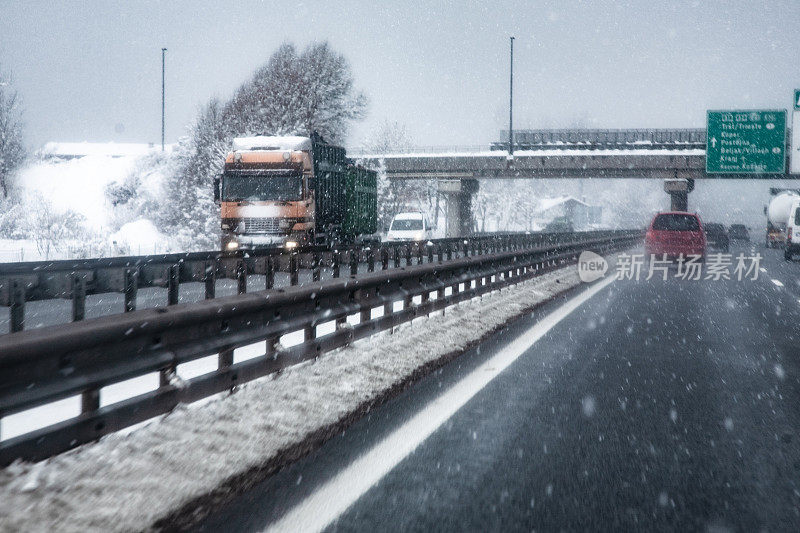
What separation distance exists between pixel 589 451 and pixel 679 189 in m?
58.0

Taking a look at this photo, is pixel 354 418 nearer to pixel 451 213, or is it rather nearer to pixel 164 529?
Answer: pixel 164 529

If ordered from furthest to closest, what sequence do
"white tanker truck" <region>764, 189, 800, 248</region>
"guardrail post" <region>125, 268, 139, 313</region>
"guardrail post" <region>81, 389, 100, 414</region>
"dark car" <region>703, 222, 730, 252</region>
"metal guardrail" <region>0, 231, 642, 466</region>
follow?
"white tanker truck" <region>764, 189, 800, 248</region> → "dark car" <region>703, 222, 730, 252</region> → "guardrail post" <region>125, 268, 139, 313</region> → "guardrail post" <region>81, 389, 100, 414</region> → "metal guardrail" <region>0, 231, 642, 466</region>

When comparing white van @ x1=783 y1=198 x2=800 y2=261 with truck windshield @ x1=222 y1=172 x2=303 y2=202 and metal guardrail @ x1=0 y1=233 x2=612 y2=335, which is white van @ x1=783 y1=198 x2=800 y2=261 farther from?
metal guardrail @ x1=0 y1=233 x2=612 y2=335

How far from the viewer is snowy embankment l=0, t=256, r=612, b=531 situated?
4012 mm

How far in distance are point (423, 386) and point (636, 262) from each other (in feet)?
88.4

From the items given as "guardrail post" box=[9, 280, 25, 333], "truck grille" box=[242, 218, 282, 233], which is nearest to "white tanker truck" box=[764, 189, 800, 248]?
"truck grille" box=[242, 218, 282, 233]

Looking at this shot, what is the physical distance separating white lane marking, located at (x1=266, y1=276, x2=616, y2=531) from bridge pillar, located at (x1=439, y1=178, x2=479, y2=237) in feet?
189

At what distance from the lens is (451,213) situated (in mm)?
68062

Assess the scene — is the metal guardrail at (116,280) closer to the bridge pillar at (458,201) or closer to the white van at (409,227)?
the white van at (409,227)

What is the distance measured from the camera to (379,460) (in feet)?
17.9

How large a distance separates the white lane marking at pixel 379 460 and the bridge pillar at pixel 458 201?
5751cm

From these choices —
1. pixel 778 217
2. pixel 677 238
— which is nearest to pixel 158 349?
pixel 677 238

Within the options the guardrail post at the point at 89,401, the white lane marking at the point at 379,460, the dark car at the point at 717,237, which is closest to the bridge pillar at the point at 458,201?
the dark car at the point at 717,237

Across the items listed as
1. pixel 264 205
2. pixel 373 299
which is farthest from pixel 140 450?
pixel 264 205
